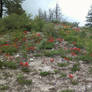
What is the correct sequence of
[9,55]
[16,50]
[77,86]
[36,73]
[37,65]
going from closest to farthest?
[77,86] → [36,73] → [37,65] → [9,55] → [16,50]

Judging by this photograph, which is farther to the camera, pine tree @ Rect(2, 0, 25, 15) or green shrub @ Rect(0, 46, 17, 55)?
pine tree @ Rect(2, 0, 25, 15)

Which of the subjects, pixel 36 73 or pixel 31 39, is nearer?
pixel 36 73

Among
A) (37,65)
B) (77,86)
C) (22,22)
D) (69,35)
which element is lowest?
(77,86)

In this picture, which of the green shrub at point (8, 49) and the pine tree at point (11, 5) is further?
the pine tree at point (11, 5)

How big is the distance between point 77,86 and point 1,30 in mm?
6435

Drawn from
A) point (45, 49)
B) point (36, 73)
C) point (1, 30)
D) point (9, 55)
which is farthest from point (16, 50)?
point (1, 30)

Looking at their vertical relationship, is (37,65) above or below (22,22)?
below

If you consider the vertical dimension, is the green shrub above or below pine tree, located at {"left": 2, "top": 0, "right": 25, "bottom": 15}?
below

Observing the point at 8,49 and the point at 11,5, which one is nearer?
the point at 8,49

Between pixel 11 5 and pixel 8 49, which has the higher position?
pixel 11 5

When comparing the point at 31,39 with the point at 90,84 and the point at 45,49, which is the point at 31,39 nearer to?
the point at 45,49

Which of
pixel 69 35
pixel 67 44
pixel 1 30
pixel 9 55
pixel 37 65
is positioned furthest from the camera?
pixel 1 30

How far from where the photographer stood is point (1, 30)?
978 cm

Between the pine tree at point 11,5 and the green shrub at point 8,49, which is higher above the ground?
the pine tree at point 11,5
